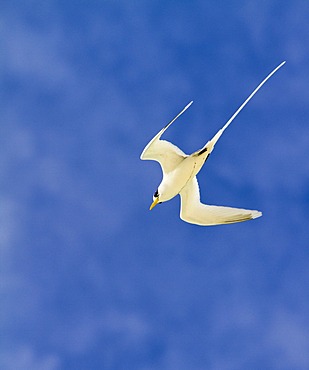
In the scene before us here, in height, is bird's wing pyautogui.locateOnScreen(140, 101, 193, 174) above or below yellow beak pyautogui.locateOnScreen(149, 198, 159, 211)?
above

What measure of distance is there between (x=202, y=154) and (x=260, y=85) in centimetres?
304

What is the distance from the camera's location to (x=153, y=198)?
22797 mm

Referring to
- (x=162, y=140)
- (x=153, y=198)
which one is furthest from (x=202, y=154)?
(x=153, y=198)

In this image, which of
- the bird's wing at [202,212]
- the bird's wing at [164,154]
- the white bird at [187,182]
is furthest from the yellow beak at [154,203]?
the bird's wing at [164,154]

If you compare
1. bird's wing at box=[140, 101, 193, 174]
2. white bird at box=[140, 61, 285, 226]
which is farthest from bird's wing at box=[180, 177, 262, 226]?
bird's wing at box=[140, 101, 193, 174]

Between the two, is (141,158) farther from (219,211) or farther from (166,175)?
(219,211)

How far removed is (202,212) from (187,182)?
1710 millimetres

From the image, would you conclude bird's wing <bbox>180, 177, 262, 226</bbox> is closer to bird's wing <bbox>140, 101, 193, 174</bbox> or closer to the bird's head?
the bird's head

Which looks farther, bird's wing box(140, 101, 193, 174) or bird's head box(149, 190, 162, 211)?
bird's head box(149, 190, 162, 211)

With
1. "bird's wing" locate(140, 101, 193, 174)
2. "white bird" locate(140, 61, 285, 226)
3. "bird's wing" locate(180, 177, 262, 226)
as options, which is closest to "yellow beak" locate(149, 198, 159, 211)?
"white bird" locate(140, 61, 285, 226)

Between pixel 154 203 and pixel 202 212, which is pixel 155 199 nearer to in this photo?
pixel 154 203

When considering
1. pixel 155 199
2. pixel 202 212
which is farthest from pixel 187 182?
pixel 202 212

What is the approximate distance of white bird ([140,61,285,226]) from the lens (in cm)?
2055

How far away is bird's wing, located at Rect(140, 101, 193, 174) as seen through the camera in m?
20.5
